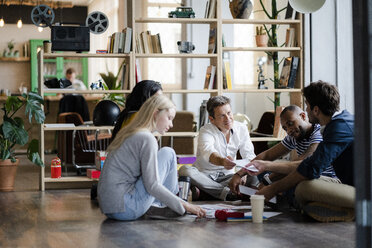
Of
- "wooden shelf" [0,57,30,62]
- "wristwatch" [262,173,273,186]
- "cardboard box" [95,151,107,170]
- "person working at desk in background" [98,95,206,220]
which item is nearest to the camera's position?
"person working at desk in background" [98,95,206,220]

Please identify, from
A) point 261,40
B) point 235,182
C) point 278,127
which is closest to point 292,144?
point 235,182

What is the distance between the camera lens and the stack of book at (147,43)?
5769mm

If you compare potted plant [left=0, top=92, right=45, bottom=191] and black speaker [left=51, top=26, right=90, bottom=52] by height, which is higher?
black speaker [left=51, top=26, right=90, bottom=52]

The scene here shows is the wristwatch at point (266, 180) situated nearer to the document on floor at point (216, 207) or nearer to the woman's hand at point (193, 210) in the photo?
the document on floor at point (216, 207)

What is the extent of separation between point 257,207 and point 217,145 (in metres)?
1.13

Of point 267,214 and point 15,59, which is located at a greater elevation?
point 15,59

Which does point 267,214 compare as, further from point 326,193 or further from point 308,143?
point 308,143

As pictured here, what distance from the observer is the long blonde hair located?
3.48 meters

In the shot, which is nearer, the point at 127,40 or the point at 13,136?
the point at 13,136

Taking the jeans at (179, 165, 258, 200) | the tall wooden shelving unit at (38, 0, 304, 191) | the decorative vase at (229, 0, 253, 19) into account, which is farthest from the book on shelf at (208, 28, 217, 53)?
the jeans at (179, 165, 258, 200)

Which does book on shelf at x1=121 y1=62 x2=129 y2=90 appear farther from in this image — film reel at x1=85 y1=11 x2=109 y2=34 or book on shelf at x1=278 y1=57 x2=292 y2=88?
book on shelf at x1=278 y1=57 x2=292 y2=88

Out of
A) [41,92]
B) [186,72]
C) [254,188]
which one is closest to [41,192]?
[41,92]

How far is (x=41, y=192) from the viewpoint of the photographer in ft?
17.7

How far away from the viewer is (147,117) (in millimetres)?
3520
